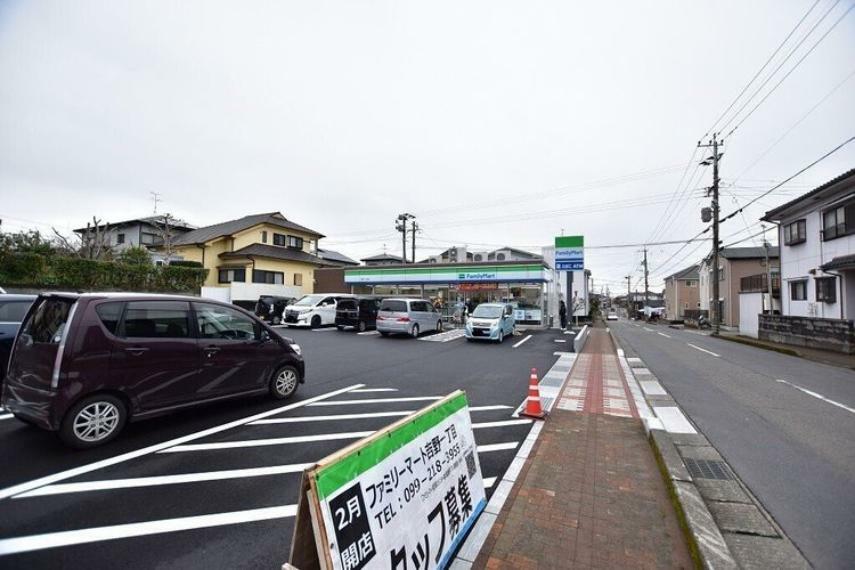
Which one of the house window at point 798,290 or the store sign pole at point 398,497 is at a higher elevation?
the house window at point 798,290

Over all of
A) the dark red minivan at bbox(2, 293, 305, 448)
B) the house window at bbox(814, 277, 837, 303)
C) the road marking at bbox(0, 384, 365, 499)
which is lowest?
the road marking at bbox(0, 384, 365, 499)

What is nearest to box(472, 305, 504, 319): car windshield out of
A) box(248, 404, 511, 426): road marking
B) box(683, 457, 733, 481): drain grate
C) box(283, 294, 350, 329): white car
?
box(283, 294, 350, 329): white car

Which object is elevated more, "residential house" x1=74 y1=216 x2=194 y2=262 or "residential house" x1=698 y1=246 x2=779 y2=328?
"residential house" x1=74 y1=216 x2=194 y2=262

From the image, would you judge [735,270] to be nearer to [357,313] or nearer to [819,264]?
[819,264]

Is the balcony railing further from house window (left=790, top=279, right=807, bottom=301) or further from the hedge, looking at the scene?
the hedge

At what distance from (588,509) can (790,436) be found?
4214 mm

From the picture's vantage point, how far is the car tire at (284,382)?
6.00m

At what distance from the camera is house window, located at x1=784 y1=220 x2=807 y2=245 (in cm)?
1920

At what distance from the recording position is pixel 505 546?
106 inches

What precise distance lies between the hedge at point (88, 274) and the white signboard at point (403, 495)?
70.5 feet

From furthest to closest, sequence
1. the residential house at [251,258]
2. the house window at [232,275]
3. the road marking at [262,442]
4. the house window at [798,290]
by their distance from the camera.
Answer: the house window at [232,275]
the residential house at [251,258]
the house window at [798,290]
the road marking at [262,442]

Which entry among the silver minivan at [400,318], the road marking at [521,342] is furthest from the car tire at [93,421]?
the road marking at [521,342]

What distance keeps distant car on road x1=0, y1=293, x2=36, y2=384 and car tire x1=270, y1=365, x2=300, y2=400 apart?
158 inches

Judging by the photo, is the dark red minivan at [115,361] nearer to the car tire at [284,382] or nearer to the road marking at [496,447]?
the car tire at [284,382]
